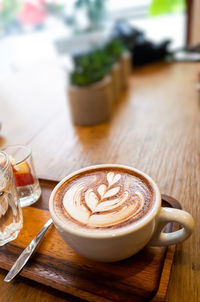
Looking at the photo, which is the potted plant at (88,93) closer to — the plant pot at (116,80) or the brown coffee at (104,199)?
the plant pot at (116,80)

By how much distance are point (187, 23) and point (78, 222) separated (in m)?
3.04

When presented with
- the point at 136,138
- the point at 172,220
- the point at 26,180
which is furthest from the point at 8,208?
the point at 136,138

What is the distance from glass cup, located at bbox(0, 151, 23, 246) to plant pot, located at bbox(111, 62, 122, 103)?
974mm

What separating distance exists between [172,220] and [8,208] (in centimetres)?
36

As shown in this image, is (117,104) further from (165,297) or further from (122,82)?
(165,297)

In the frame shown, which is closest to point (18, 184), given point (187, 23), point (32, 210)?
point (32, 210)

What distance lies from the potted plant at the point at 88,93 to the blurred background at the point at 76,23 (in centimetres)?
150

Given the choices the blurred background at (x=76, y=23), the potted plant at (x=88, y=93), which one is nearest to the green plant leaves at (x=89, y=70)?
the potted plant at (x=88, y=93)

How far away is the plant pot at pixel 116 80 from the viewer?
1447 millimetres

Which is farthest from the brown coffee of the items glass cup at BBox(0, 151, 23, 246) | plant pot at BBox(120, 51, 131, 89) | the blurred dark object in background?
the blurred dark object in background

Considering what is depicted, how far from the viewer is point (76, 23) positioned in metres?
3.75

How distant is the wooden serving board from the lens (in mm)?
451

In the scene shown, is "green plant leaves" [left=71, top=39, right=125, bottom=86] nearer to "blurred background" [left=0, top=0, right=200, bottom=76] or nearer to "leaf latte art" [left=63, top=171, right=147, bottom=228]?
"leaf latte art" [left=63, top=171, right=147, bottom=228]

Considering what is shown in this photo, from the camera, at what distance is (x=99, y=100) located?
1224mm
